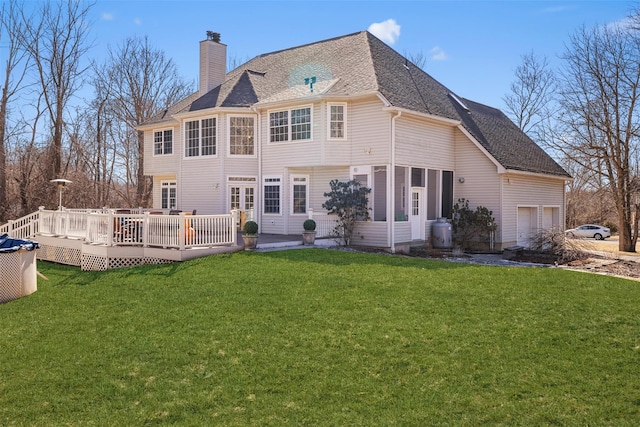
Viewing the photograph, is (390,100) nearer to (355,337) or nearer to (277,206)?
(277,206)

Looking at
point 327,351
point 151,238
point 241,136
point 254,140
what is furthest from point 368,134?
point 327,351

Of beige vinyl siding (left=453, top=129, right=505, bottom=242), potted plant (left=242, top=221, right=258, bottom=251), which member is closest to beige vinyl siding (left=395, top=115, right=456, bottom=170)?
beige vinyl siding (left=453, top=129, right=505, bottom=242)

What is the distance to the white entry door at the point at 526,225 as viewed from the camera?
66.2ft

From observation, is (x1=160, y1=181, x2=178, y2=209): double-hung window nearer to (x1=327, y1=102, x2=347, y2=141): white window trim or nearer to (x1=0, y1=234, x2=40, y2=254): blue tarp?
(x1=327, y1=102, x2=347, y2=141): white window trim

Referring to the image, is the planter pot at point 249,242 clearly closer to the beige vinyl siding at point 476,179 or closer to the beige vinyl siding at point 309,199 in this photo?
the beige vinyl siding at point 309,199

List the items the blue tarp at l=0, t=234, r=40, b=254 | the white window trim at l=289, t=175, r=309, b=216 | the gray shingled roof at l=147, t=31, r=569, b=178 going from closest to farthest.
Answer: the blue tarp at l=0, t=234, r=40, b=254 < the gray shingled roof at l=147, t=31, r=569, b=178 < the white window trim at l=289, t=175, r=309, b=216

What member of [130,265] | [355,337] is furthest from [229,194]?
[355,337]

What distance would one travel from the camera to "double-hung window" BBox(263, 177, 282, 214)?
18906 millimetres

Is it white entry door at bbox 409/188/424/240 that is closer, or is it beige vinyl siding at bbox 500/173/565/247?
white entry door at bbox 409/188/424/240

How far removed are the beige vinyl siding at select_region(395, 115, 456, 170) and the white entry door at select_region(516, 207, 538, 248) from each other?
400 cm

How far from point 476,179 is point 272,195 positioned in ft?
26.2

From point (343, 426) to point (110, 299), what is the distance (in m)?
6.63

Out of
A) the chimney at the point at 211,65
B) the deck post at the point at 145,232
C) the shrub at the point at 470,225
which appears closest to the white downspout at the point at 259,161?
the chimney at the point at 211,65

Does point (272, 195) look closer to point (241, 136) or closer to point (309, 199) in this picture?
point (309, 199)
